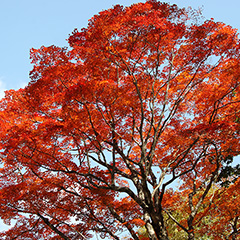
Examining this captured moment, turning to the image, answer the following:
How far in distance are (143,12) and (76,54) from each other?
3039mm

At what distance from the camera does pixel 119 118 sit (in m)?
10.3

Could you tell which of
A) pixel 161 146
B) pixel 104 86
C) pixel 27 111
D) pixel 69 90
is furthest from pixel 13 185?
pixel 161 146

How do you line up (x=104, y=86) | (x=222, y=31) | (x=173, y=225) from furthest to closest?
(x=173, y=225), (x=222, y=31), (x=104, y=86)

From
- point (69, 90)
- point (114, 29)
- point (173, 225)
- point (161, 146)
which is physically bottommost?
point (173, 225)

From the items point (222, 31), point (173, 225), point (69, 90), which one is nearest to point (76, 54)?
point (69, 90)

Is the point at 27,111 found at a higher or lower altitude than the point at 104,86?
higher

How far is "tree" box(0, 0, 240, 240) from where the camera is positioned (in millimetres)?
9305

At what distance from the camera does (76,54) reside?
10352mm

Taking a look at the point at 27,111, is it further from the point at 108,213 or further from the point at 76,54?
the point at 108,213

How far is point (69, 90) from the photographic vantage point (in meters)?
9.45

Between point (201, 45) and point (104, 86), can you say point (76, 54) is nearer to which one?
point (104, 86)

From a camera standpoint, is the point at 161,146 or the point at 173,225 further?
the point at 173,225

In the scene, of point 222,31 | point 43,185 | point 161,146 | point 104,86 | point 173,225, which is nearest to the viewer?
point 104,86

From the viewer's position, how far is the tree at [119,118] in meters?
9.30
